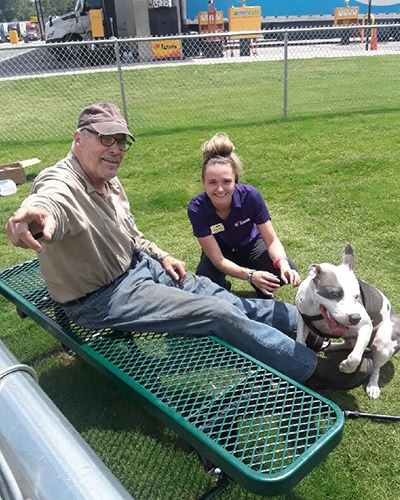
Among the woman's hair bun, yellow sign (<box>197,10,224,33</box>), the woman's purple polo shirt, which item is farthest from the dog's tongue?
yellow sign (<box>197,10,224,33</box>)

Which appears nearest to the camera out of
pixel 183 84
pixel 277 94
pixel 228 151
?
pixel 228 151

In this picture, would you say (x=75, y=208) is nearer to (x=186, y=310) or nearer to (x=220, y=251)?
(x=186, y=310)

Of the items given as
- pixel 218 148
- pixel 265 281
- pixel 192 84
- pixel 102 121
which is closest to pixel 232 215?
pixel 218 148

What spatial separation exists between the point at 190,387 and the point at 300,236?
3.00 metres

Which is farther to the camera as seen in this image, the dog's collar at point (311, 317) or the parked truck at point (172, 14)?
the parked truck at point (172, 14)

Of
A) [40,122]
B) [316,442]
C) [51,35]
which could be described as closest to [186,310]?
[316,442]

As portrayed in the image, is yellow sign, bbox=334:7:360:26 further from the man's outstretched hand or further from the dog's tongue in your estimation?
the man's outstretched hand

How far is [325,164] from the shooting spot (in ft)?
22.4

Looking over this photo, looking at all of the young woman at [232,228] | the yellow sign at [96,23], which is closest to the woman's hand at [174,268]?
the young woman at [232,228]

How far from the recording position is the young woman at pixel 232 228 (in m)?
3.29

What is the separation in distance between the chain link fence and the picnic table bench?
667 cm

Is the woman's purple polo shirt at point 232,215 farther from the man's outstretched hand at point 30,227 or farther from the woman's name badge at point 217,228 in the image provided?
the man's outstretched hand at point 30,227

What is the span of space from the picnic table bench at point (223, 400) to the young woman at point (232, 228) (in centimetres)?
97

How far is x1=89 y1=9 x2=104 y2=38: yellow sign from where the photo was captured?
74.6ft
